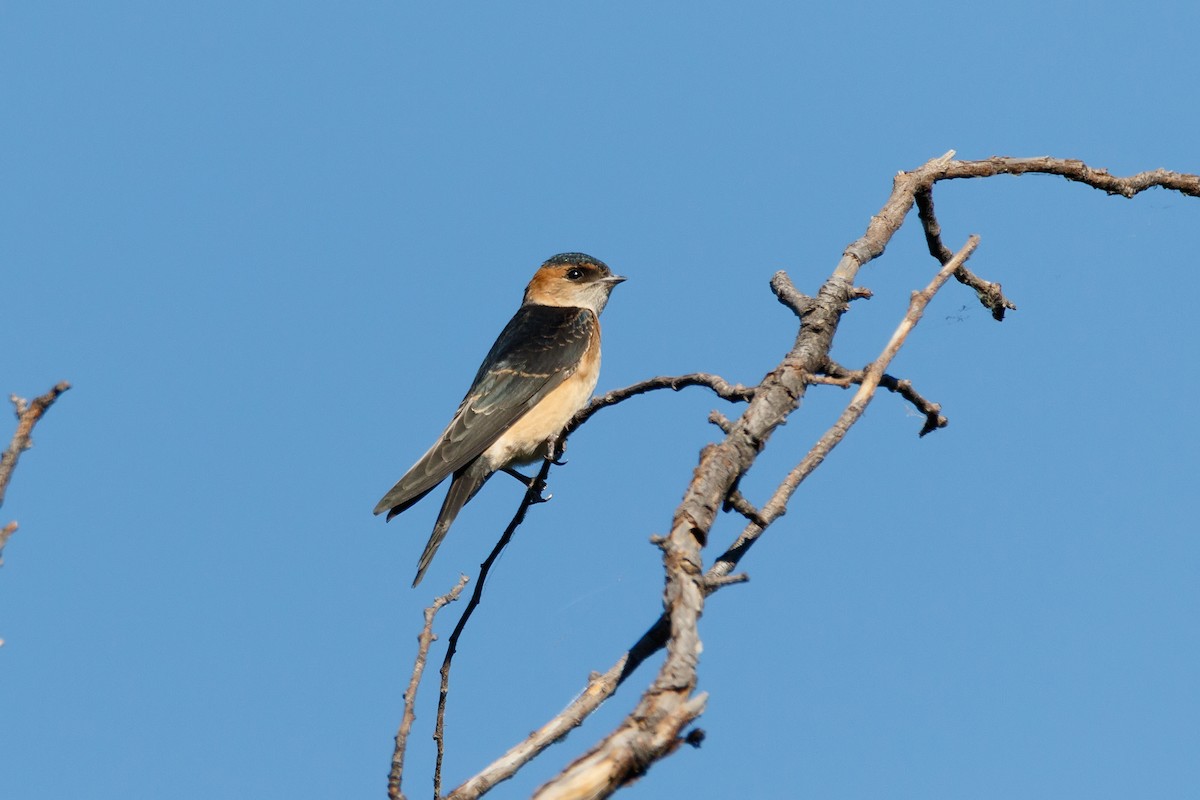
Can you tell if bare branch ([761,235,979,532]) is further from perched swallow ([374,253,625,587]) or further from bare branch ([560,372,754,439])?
perched swallow ([374,253,625,587])

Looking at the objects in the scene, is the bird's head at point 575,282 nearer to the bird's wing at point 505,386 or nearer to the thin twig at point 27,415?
the bird's wing at point 505,386

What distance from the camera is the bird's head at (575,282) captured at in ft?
30.5

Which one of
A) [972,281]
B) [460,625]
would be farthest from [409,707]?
[972,281]

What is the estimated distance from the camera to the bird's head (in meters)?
9.30

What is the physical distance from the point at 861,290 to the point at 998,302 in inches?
39.9

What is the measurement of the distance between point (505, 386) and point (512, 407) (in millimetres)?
214

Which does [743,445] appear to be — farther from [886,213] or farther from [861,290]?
[886,213]

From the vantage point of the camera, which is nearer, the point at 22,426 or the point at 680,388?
the point at 22,426

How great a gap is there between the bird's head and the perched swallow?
222mm

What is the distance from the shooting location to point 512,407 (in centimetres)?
771

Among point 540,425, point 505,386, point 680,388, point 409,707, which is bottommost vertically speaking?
point 409,707

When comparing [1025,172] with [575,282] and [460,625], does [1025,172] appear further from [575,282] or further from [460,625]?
[575,282]

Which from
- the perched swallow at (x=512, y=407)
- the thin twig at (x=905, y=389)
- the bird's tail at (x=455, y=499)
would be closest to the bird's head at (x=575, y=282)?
the perched swallow at (x=512, y=407)

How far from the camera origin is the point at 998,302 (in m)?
4.55
